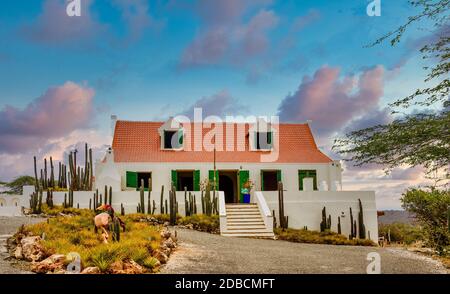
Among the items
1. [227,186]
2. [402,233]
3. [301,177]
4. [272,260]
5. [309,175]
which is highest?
[309,175]

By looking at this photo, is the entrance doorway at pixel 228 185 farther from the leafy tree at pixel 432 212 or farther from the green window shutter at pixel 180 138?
the leafy tree at pixel 432 212

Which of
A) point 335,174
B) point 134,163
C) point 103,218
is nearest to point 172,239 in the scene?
point 103,218

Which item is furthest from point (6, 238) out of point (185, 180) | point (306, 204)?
point (185, 180)

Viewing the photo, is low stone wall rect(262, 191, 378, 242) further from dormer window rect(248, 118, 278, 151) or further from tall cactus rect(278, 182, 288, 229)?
dormer window rect(248, 118, 278, 151)

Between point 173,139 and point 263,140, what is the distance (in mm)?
5520

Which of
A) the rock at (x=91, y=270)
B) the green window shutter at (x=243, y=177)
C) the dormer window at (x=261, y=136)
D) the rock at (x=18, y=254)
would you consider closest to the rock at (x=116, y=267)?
the rock at (x=91, y=270)

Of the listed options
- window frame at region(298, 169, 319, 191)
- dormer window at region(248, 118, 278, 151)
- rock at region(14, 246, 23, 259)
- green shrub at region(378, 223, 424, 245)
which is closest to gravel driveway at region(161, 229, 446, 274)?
green shrub at region(378, 223, 424, 245)

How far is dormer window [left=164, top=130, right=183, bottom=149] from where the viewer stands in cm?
2844

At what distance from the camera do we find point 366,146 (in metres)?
15.4

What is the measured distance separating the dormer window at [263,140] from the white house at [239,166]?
2.4 inches

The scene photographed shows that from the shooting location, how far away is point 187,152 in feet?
92.2

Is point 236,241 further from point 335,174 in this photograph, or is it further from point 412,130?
point 335,174

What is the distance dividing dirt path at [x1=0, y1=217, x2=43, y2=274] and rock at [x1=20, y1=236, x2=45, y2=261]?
1.05 feet

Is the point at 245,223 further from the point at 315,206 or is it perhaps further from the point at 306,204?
the point at 315,206
